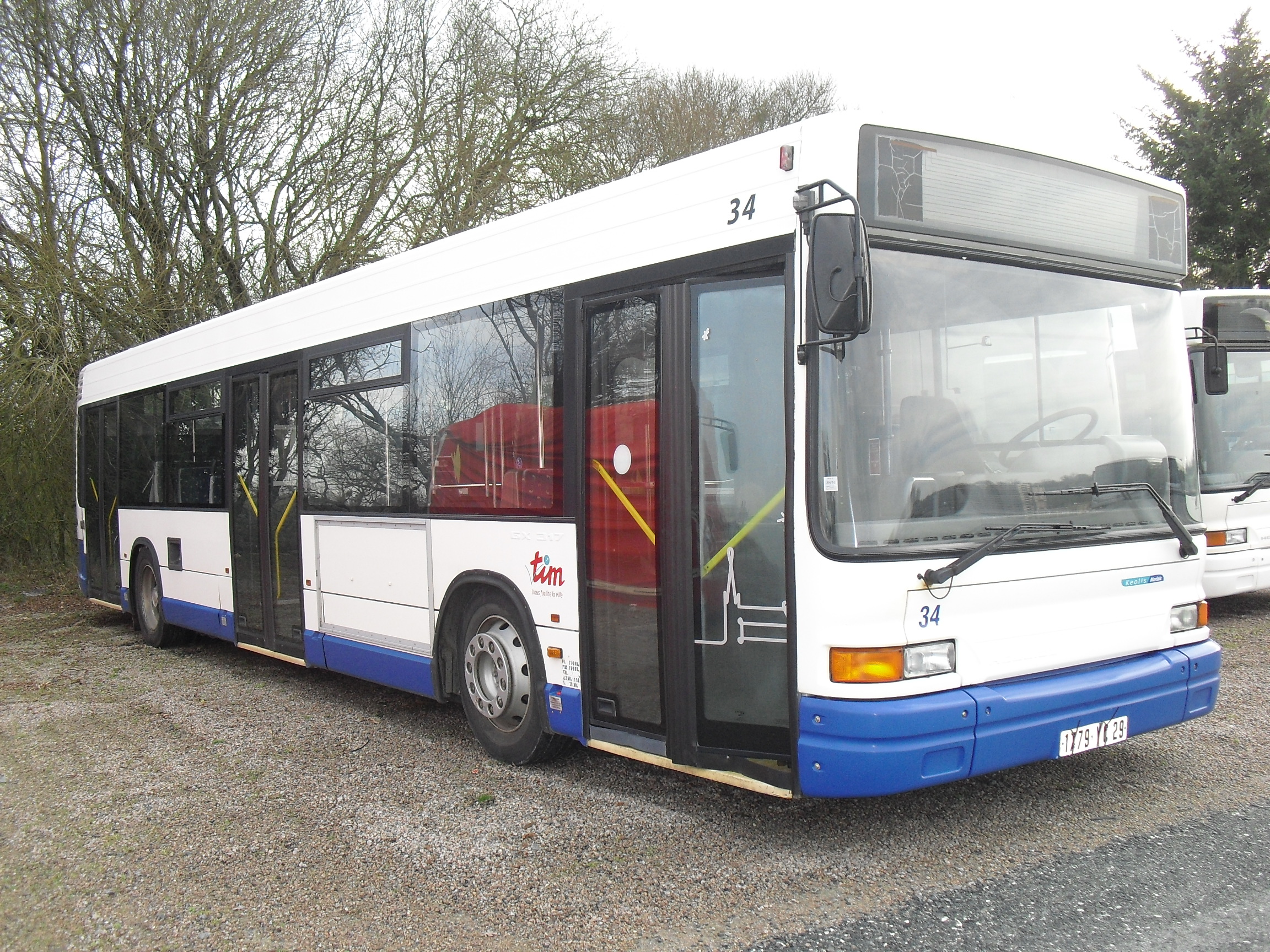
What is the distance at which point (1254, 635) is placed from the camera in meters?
8.52

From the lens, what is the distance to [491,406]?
573 centimetres

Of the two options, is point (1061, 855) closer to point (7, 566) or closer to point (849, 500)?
point (849, 500)

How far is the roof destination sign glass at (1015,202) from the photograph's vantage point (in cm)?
403

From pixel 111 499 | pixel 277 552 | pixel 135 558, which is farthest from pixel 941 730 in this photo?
pixel 111 499

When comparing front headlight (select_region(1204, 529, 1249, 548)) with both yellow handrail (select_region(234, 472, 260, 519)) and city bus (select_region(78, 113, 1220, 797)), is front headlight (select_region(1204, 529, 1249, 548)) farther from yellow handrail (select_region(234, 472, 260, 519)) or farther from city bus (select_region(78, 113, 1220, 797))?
yellow handrail (select_region(234, 472, 260, 519))

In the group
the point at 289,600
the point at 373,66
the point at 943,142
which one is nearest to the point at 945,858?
the point at 943,142

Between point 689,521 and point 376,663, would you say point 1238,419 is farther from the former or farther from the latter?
point 376,663

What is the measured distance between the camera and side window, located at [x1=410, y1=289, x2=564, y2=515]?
5312mm

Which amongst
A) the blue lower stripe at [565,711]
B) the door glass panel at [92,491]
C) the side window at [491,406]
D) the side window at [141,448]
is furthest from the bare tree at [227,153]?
the blue lower stripe at [565,711]

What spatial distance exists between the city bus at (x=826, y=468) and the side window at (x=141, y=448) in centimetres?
526

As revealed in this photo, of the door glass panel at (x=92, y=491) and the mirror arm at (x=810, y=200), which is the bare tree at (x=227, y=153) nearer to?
the door glass panel at (x=92, y=491)

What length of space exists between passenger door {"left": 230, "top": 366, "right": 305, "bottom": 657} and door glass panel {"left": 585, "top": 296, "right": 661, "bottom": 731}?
11.4 feet

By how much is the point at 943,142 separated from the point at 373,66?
15.7 m

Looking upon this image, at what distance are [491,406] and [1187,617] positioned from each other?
12.1 feet
